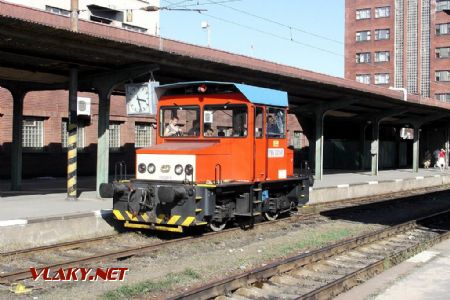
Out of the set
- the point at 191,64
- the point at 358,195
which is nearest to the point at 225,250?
the point at 191,64

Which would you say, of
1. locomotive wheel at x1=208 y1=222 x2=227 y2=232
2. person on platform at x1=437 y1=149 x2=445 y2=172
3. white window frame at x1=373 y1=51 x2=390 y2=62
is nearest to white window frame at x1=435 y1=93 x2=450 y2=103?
white window frame at x1=373 y1=51 x2=390 y2=62

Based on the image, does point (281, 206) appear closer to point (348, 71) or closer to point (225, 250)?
point (225, 250)

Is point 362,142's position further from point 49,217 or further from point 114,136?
point 49,217

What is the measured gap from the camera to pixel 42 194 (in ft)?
52.6

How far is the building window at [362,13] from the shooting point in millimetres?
80125

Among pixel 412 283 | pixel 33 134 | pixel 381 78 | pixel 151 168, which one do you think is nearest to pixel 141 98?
pixel 151 168

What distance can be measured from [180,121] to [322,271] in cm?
470

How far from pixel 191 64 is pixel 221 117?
4093 mm

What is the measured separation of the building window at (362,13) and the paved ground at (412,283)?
7619 centimetres

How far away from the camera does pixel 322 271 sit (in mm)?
8523

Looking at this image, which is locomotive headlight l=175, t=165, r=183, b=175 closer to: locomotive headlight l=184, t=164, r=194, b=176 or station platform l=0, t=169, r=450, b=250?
locomotive headlight l=184, t=164, r=194, b=176

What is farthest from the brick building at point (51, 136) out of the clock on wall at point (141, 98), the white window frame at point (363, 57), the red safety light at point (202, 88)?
the white window frame at point (363, 57)

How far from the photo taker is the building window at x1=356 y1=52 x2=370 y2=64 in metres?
80.5

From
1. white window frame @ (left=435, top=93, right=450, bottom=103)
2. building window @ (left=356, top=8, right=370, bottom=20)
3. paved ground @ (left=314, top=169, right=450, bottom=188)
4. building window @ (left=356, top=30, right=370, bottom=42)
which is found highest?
building window @ (left=356, top=8, right=370, bottom=20)
